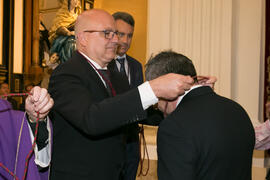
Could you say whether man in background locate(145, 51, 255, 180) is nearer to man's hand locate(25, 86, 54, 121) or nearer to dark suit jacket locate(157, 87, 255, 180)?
dark suit jacket locate(157, 87, 255, 180)

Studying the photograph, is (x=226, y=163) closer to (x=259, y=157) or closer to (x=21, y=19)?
(x=259, y=157)

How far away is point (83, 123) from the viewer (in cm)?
153

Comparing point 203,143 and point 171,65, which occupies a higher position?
point 171,65

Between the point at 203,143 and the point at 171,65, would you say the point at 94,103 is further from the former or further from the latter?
the point at 203,143

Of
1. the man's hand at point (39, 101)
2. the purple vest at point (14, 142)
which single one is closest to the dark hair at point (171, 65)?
the man's hand at point (39, 101)

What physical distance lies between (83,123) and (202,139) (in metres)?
0.58

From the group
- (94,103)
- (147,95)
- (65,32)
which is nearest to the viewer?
(147,95)

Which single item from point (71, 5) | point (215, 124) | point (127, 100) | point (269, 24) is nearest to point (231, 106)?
point (215, 124)

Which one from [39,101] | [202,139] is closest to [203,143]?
[202,139]

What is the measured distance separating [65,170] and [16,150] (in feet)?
1.23

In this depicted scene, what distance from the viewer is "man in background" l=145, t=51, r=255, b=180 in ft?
4.42

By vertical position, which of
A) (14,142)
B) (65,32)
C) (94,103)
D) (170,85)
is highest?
(65,32)

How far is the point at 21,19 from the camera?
8492 millimetres

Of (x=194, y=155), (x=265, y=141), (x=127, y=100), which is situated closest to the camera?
(x=194, y=155)
